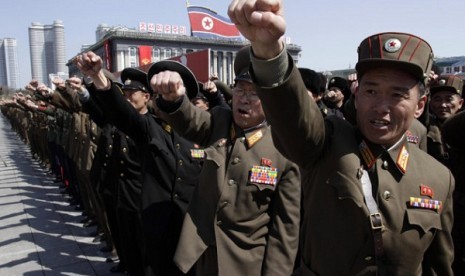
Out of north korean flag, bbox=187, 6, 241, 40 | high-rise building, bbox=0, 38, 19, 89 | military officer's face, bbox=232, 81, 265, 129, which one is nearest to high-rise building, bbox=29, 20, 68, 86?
high-rise building, bbox=0, 38, 19, 89

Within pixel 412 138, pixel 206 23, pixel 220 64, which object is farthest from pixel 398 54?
pixel 220 64

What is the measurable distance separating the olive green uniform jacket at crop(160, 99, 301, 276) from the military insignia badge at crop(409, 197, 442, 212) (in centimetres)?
90

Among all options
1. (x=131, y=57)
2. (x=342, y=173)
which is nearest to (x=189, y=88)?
(x=342, y=173)

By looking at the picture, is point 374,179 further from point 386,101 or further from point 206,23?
point 206,23

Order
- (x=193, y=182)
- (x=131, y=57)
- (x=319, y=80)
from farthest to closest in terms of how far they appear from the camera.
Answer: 1. (x=131, y=57)
2. (x=319, y=80)
3. (x=193, y=182)

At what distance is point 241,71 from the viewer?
236 centimetres

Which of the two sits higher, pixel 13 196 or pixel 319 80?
pixel 319 80

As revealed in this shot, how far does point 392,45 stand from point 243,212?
50.8 inches

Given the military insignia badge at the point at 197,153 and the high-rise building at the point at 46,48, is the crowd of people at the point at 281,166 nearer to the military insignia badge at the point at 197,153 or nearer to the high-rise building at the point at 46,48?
the military insignia badge at the point at 197,153

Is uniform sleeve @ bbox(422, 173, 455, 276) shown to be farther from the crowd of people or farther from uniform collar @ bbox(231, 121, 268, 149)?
uniform collar @ bbox(231, 121, 268, 149)

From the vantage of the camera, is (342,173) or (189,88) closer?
(342,173)

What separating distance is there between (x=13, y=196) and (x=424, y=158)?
28.8 feet

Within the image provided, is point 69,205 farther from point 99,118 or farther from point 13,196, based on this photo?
point 99,118

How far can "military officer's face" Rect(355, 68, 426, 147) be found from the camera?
134 centimetres
